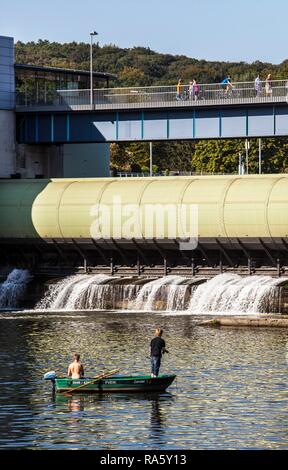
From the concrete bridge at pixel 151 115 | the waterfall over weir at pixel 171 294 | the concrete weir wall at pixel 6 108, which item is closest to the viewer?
the waterfall over weir at pixel 171 294

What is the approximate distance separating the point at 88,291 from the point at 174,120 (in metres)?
17.6

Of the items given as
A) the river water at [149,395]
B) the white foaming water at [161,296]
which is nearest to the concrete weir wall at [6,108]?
the white foaming water at [161,296]

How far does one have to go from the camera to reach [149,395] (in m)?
56.4

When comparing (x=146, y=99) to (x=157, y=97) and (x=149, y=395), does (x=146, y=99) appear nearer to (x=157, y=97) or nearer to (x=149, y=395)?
(x=157, y=97)

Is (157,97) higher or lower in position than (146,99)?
higher

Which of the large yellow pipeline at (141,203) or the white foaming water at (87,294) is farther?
the large yellow pipeline at (141,203)

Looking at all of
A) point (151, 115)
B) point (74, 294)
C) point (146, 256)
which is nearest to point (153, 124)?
point (151, 115)

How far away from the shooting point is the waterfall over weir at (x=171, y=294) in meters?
90.2

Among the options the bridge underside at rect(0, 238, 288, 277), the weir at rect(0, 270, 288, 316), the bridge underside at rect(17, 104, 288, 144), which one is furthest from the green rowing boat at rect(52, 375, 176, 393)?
the bridge underside at rect(17, 104, 288, 144)

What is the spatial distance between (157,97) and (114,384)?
58306 mm

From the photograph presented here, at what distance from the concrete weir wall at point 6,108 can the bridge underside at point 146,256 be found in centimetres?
790

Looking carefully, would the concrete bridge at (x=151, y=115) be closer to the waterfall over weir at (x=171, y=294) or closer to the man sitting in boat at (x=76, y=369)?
the waterfall over weir at (x=171, y=294)

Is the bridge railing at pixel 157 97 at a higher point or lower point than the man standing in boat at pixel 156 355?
higher

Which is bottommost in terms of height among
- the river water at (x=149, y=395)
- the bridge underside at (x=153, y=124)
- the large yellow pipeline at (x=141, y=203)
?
the river water at (x=149, y=395)
